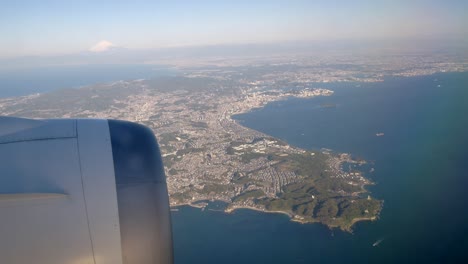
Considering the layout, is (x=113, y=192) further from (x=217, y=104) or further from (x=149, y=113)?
(x=217, y=104)

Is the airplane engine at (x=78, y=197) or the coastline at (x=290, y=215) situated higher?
the airplane engine at (x=78, y=197)

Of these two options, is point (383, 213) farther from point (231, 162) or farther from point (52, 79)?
point (52, 79)

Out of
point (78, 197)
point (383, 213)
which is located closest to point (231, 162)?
point (383, 213)

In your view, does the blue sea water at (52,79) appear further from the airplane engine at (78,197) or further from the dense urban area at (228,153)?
the airplane engine at (78,197)

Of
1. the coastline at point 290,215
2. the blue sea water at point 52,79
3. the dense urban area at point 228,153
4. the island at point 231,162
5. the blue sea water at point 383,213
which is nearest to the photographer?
the blue sea water at point 383,213

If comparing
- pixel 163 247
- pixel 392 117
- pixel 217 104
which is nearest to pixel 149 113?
pixel 217 104

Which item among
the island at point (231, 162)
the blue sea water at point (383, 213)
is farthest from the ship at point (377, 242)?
the island at point (231, 162)

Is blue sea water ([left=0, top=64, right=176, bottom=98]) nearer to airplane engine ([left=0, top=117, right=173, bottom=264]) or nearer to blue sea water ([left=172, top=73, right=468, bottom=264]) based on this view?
blue sea water ([left=172, top=73, right=468, bottom=264])
